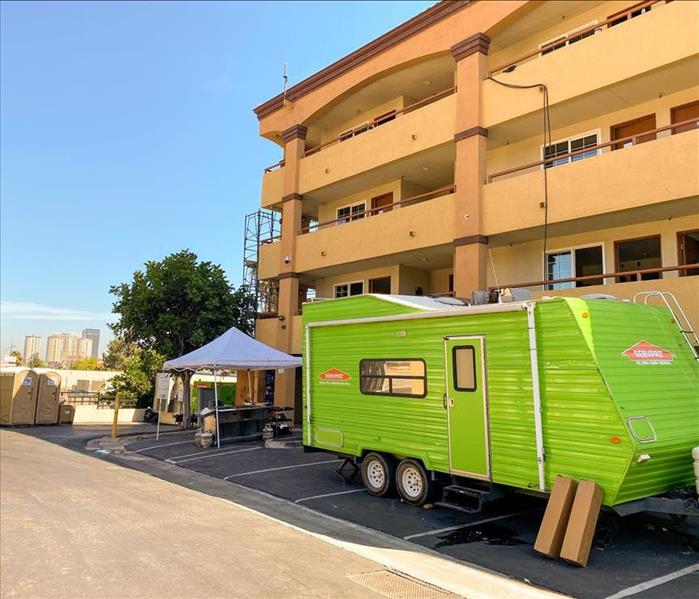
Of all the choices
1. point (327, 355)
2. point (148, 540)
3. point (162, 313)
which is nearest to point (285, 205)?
point (162, 313)

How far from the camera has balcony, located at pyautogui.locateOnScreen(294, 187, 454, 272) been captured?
53.4 ft

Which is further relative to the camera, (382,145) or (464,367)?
(382,145)

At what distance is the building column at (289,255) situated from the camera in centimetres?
2105

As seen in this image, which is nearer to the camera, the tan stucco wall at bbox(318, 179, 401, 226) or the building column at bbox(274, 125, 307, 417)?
the tan stucco wall at bbox(318, 179, 401, 226)

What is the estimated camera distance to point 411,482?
9102 millimetres

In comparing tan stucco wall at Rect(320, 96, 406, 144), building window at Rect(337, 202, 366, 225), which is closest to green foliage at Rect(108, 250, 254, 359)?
building window at Rect(337, 202, 366, 225)

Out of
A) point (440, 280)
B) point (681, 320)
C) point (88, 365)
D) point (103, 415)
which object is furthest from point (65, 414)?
point (88, 365)

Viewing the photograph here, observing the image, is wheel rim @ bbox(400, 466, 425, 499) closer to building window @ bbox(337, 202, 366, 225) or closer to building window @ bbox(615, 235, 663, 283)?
building window @ bbox(615, 235, 663, 283)

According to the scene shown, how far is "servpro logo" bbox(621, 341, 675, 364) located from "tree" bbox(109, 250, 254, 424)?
17611 mm

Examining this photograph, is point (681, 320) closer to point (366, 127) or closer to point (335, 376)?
point (335, 376)

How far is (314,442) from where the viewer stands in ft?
→ 35.8

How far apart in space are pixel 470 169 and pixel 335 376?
25.6 feet

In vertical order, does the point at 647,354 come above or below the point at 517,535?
above

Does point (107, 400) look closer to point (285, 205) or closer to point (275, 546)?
point (285, 205)
